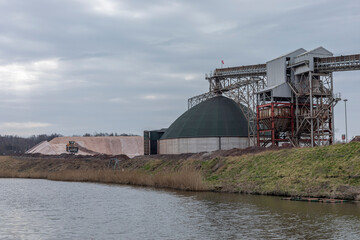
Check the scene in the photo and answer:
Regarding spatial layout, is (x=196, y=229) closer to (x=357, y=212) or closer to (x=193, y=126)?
(x=357, y=212)

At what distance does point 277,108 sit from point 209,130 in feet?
68.9

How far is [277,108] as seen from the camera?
78.9m

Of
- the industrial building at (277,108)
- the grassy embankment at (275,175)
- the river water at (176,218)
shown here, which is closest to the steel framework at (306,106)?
the industrial building at (277,108)

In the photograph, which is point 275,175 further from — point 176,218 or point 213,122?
point 213,122

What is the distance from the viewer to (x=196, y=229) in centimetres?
2673

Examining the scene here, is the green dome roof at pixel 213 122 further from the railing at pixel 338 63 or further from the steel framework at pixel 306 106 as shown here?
the railing at pixel 338 63

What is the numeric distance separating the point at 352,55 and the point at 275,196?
→ 123 feet

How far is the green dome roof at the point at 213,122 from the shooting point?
95544mm

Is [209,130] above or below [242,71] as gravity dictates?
below

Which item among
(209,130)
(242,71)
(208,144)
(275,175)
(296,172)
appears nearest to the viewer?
(296,172)

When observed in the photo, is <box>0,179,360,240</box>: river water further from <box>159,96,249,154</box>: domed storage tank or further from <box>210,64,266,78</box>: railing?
<box>159,96,249,154</box>: domed storage tank

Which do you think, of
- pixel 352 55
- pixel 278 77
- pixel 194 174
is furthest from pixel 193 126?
pixel 194 174

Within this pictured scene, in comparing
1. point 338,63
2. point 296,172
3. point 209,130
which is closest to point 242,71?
point 209,130

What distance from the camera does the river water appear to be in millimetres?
25094
